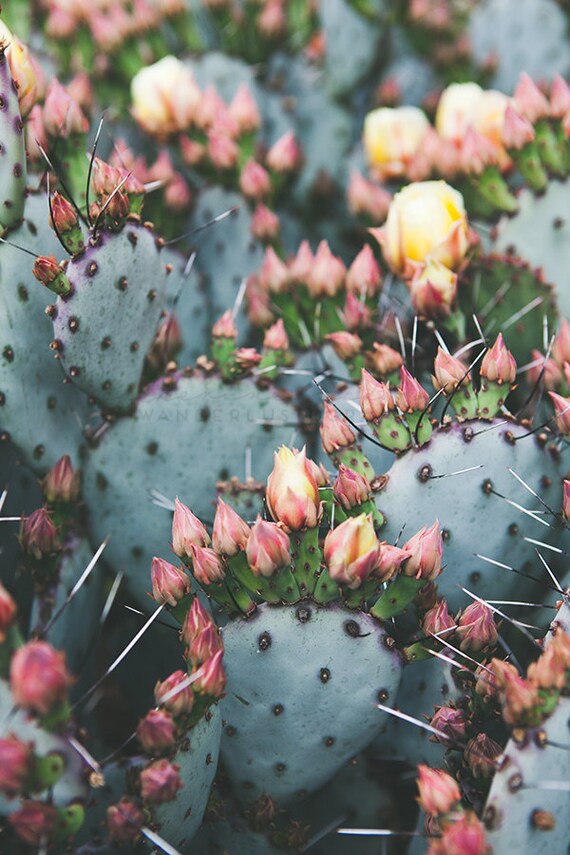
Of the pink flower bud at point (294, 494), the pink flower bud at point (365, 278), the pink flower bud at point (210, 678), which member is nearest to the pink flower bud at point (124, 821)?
the pink flower bud at point (210, 678)

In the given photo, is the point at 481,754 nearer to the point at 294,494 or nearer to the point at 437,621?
the point at 437,621

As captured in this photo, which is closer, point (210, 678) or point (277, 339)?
point (210, 678)

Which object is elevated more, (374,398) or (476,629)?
(374,398)

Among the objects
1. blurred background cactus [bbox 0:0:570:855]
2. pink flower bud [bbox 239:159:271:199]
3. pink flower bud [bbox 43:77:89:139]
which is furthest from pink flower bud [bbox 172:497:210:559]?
pink flower bud [bbox 239:159:271:199]

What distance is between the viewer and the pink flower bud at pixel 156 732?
880 millimetres

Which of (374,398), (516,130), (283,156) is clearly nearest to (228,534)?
(374,398)

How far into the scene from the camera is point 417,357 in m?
1.53

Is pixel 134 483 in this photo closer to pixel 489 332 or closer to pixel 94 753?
pixel 94 753

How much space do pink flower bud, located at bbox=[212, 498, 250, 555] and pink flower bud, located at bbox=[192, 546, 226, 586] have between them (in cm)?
1

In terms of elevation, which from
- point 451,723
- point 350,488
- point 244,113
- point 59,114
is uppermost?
point 59,114

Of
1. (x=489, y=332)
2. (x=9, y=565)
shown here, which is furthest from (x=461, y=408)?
(x=9, y=565)

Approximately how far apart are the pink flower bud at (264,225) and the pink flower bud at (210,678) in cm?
101

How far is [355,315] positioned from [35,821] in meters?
0.94

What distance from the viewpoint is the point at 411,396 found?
1143mm
